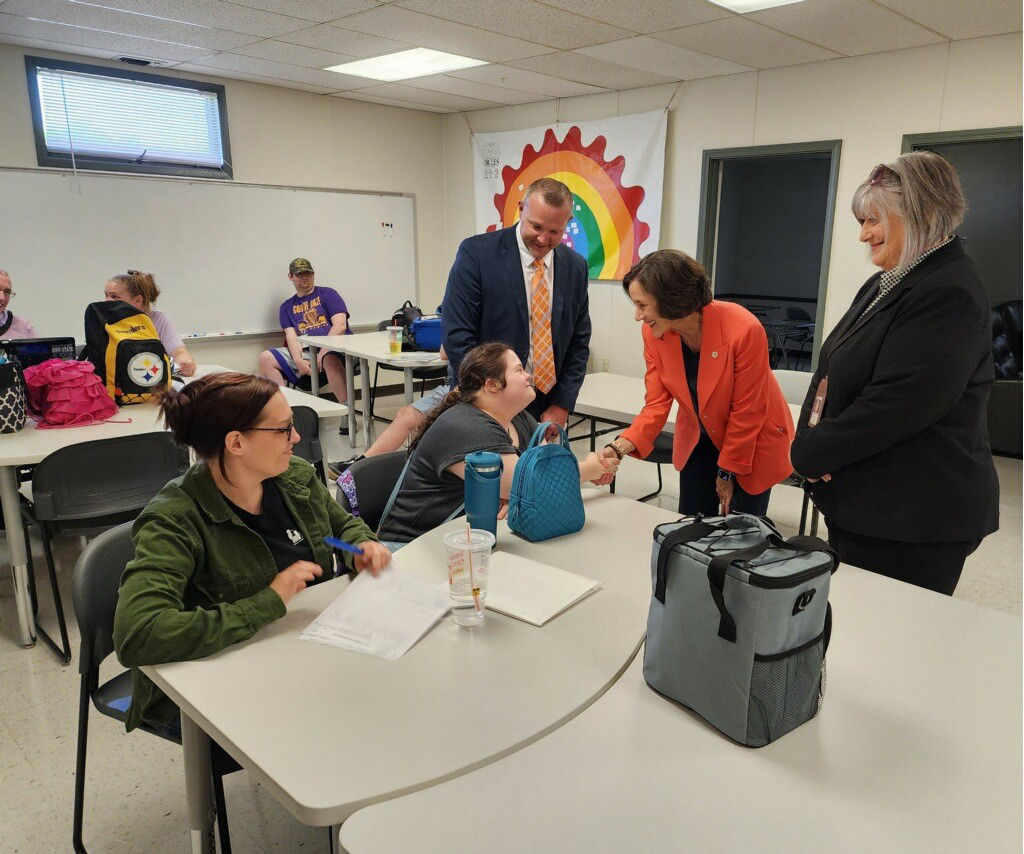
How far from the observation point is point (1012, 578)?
3.13 metres

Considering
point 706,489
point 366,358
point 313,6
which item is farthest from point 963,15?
point 366,358

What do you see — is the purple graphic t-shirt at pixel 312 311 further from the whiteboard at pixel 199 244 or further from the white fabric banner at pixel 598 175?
the white fabric banner at pixel 598 175

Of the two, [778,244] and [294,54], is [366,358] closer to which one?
[294,54]

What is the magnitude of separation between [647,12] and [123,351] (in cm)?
303

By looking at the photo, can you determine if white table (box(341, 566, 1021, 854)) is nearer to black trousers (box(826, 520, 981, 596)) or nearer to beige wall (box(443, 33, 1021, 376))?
black trousers (box(826, 520, 981, 596))

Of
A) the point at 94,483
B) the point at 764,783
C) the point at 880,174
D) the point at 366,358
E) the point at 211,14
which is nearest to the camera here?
the point at 764,783

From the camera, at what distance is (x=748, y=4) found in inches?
144

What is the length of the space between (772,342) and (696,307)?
587cm

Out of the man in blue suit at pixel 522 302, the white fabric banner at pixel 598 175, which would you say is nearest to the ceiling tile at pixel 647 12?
the man in blue suit at pixel 522 302

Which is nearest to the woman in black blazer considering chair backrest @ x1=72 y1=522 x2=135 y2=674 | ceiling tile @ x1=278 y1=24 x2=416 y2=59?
chair backrest @ x1=72 y1=522 x2=135 y2=674

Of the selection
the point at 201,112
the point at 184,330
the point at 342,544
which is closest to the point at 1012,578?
the point at 342,544

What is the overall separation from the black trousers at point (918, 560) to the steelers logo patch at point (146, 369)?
8.95ft

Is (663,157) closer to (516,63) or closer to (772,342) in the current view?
(516,63)

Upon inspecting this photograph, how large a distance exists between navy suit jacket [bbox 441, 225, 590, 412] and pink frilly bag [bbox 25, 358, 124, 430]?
1371 millimetres
